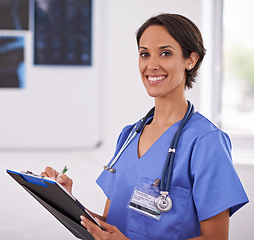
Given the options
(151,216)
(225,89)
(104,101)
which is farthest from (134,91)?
(151,216)

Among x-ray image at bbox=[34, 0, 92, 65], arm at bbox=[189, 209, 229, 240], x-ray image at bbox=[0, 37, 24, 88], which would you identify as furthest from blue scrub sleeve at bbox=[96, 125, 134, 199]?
x-ray image at bbox=[0, 37, 24, 88]

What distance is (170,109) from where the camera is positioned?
1179 millimetres

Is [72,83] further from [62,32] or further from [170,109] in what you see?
[170,109]

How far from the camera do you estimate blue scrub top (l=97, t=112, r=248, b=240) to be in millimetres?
999

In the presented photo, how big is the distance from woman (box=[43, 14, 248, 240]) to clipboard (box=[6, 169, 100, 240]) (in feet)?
0.16

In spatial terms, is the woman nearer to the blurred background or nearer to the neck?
the neck

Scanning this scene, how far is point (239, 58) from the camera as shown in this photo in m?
2.27

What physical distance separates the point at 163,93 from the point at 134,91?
100cm

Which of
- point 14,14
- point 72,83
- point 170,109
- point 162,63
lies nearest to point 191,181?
point 170,109

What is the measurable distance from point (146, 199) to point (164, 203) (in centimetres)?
6

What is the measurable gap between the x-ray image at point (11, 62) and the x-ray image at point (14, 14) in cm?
→ 7

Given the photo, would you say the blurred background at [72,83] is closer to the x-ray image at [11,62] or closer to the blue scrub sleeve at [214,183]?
the x-ray image at [11,62]

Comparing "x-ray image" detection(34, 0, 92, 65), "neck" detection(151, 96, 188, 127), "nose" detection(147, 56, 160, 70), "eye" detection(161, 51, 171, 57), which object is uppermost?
"x-ray image" detection(34, 0, 92, 65)

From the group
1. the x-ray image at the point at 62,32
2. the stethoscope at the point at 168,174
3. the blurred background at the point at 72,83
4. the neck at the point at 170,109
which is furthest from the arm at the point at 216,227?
the x-ray image at the point at 62,32
